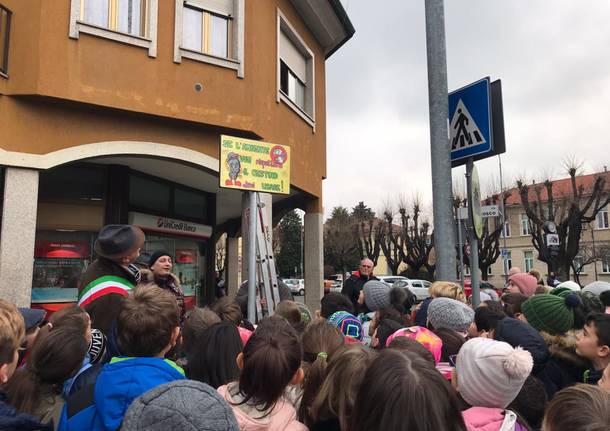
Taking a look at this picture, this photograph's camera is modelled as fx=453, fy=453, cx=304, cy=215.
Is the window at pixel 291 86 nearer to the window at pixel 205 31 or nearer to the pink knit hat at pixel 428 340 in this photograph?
the window at pixel 205 31

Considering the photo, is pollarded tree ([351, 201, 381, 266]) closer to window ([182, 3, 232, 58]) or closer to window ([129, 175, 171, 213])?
window ([129, 175, 171, 213])

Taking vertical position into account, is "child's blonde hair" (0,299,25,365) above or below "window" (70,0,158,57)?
below

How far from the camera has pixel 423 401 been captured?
1.32m

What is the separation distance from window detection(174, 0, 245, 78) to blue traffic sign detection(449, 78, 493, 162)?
5.02 meters

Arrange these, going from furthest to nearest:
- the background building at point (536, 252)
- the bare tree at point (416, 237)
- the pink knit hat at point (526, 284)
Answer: the background building at point (536, 252)
the bare tree at point (416, 237)
the pink knit hat at point (526, 284)

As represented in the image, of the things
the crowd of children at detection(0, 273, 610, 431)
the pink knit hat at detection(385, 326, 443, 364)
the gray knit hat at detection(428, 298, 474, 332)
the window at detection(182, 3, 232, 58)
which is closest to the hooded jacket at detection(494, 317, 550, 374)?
the crowd of children at detection(0, 273, 610, 431)

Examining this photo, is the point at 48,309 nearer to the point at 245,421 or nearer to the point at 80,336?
the point at 80,336

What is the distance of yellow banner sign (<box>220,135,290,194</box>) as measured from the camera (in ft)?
16.6

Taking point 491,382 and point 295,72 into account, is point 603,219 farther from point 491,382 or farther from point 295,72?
point 491,382

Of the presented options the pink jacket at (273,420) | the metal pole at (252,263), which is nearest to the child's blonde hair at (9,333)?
the pink jacket at (273,420)

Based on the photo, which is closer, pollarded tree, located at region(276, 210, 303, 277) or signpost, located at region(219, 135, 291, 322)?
signpost, located at region(219, 135, 291, 322)

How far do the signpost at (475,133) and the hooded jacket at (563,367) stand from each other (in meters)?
1.36

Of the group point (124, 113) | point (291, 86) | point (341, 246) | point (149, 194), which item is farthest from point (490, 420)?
point (341, 246)

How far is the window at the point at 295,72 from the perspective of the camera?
10617 mm
